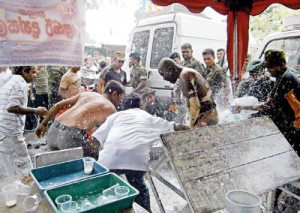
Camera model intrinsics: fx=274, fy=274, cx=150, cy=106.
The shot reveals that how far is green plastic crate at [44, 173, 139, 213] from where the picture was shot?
1755 millimetres

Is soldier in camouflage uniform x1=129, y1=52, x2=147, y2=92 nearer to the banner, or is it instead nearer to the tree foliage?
the banner

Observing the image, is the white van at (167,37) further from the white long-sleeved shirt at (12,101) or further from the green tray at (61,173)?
the green tray at (61,173)

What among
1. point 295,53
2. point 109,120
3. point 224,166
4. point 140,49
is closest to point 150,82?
point 140,49

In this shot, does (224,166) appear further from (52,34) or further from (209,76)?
(209,76)

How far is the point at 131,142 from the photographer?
110 inches

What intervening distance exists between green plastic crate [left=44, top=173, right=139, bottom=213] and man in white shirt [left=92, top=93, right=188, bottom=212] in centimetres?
68

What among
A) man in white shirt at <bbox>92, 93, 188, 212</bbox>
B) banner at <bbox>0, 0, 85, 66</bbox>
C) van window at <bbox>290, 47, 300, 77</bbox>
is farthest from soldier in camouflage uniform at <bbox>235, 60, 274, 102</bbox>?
banner at <bbox>0, 0, 85, 66</bbox>

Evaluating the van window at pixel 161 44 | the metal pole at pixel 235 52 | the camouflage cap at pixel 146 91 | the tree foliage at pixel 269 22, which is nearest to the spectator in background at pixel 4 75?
the camouflage cap at pixel 146 91

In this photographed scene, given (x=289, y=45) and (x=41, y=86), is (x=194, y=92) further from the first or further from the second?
(x=41, y=86)

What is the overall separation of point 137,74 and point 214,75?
1.77m

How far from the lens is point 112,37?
76.3 feet

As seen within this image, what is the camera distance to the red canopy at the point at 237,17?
4473 millimetres

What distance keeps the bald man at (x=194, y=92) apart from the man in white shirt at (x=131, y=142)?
594 millimetres

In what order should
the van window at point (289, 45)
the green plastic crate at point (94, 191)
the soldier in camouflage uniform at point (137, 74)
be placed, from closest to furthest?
1. the green plastic crate at point (94, 191)
2. the van window at point (289, 45)
3. the soldier in camouflage uniform at point (137, 74)
